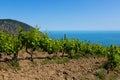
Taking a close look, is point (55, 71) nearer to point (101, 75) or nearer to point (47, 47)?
point (101, 75)

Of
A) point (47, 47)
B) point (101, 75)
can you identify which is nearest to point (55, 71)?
point (101, 75)

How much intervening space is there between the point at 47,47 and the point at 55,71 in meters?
5.23

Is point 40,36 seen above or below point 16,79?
above

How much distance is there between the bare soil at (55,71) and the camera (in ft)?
77.6

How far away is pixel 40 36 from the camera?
29.7 m

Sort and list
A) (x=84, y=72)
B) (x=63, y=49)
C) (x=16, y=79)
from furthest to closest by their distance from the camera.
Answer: (x=63, y=49), (x=84, y=72), (x=16, y=79)

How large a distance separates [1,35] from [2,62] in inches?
114

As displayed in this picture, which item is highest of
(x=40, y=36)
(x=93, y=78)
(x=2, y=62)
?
(x=40, y=36)

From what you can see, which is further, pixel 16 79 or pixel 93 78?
pixel 93 78

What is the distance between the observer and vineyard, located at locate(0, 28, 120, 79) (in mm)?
26625

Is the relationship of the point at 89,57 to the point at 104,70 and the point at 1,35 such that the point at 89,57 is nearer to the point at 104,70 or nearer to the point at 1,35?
the point at 104,70

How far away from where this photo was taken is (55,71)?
85.6ft

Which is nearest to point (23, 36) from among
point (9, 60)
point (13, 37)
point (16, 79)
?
point (13, 37)

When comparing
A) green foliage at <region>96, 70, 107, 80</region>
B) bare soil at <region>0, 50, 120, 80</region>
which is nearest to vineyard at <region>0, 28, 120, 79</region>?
bare soil at <region>0, 50, 120, 80</region>
